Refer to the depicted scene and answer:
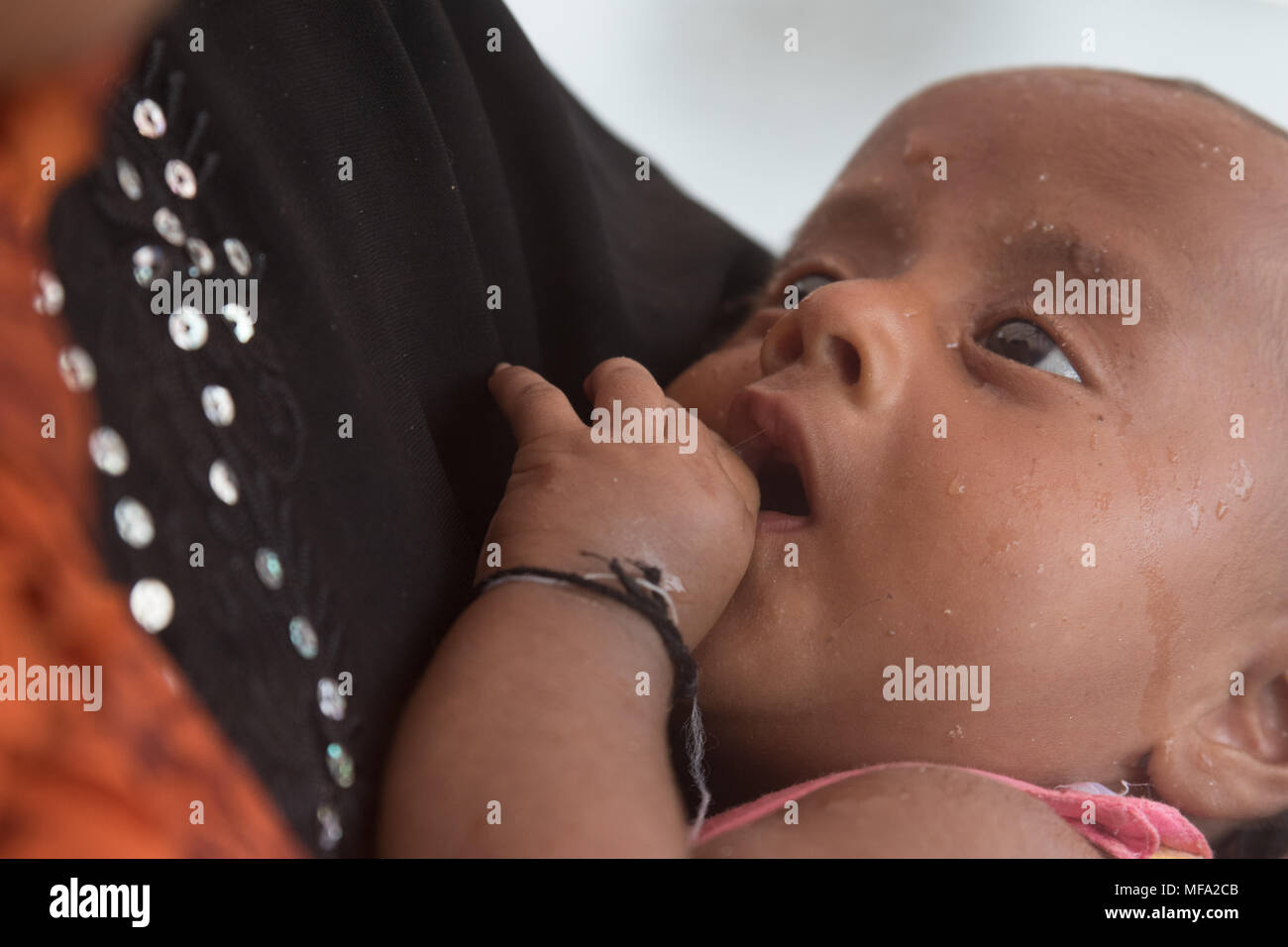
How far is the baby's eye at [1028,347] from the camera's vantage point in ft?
2.63

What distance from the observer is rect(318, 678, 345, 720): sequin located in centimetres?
49

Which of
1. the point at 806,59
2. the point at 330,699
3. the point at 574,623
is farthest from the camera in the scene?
the point at 806,59

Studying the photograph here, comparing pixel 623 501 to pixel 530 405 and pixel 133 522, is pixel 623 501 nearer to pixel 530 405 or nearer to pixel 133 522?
pixel 530 405

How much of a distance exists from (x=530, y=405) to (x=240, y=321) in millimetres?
241

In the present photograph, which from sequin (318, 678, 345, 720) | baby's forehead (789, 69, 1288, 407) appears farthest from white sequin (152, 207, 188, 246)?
baby's forehead (789, 69, 1288, 407)

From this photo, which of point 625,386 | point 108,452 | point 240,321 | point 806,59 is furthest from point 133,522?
point 806,59

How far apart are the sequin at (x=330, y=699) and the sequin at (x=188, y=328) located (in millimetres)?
161

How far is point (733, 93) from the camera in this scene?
1.95 metres

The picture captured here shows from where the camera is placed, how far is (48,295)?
1.36 ft

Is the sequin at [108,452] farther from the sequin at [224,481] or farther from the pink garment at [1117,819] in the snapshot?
the pink garment at [1117,819]

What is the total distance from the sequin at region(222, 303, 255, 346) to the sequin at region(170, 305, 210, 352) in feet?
0.06

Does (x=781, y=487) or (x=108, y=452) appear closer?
(x=108, y=452)
